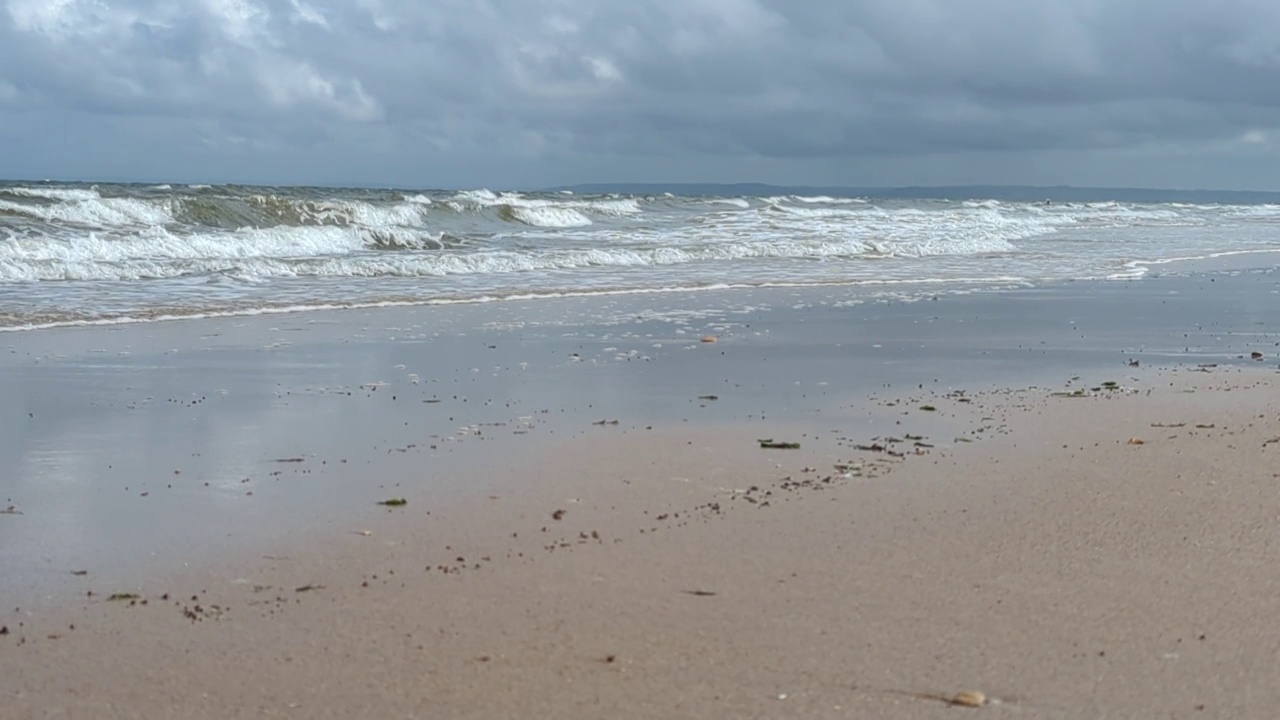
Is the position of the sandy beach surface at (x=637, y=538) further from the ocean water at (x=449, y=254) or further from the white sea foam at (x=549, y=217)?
the white sea foam at (x=549, y=217)

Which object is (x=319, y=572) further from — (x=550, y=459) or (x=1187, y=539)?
(x=1187, y=539)

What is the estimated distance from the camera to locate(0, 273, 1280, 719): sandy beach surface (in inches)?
146

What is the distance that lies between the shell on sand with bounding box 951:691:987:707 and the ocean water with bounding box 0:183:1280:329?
11.6m

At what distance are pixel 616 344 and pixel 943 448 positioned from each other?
5048mm

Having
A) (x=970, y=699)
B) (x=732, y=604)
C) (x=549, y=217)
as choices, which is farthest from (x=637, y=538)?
(x=549, y=217)

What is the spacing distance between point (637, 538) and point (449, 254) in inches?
667

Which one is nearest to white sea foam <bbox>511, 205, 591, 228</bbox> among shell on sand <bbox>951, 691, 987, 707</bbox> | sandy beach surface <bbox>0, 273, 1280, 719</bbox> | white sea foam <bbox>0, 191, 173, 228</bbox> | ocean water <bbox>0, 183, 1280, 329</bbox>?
ocean water <bbox>0, 183, 1280, 329</bbox>

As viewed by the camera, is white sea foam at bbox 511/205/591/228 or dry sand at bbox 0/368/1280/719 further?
white sea foam at bbox 511/205/591/228

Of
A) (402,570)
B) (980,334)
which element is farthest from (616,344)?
(402,570)

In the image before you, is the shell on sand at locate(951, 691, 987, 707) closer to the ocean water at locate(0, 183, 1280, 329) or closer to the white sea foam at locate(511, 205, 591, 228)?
the ocean water at locate(0, 183, 1280, 329)

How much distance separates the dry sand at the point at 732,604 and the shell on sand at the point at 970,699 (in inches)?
1.5

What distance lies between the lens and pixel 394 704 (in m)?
3.56

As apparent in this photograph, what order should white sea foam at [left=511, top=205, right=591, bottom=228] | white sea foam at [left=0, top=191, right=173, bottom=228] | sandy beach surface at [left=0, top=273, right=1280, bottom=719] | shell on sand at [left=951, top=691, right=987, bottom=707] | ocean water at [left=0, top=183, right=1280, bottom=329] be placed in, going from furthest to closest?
white sea foam at [left=511, top=205, right=591, bottom=228] < white sea foam at [left=0, top=191, right=173, bottom=228] < ocean water at [left=0, top=183, right=1280, bottom=329] < sandy beach surface at [left=0, top=273, right=1280, bottom=719] < shell on sand at [left=951, top=691, right=987, bottom=707]

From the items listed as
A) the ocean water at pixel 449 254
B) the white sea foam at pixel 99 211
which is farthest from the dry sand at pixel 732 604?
the white sea foam at pixel 99 211
